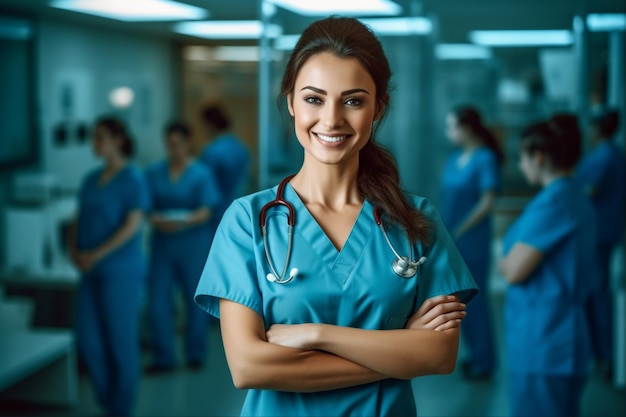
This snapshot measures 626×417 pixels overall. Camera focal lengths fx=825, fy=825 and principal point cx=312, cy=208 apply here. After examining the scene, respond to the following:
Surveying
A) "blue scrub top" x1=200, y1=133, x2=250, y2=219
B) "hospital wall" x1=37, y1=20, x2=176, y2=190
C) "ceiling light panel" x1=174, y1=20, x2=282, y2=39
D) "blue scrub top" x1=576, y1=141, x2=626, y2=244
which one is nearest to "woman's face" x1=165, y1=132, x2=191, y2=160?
"blue scrub top" x1=200, y1=133, x2=250, y2=219

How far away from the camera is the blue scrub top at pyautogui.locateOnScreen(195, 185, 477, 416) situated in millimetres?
1317

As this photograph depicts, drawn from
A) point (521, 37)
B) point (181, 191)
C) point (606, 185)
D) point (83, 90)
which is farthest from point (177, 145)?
point (521, 37)

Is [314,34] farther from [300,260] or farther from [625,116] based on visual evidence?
[625,116]

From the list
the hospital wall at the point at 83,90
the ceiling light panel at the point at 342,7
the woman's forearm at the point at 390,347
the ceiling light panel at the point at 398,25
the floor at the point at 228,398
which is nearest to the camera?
the woman's forearm at the point at 390,347

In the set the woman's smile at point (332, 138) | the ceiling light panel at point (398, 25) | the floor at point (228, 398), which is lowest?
the floor at point (228, 398)

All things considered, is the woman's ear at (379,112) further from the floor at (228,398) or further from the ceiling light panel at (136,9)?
the ceiling light panel at (136,9)

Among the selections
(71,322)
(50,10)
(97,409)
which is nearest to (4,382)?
(97,409)

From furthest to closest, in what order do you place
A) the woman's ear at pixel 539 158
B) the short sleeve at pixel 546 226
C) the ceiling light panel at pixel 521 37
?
the ceiling light panel at pixel 521 37
the woman's ear at pixel 539 158
the short sleeve at pixel 546 226

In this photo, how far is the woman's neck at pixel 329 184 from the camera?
4.59ft

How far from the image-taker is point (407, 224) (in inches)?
54.1

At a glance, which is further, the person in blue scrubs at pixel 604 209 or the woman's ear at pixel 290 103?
the person in blue scrubs at pixel 604 209

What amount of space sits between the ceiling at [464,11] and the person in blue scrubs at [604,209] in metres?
0.65

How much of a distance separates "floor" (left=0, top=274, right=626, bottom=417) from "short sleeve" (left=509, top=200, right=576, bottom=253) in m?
1.38

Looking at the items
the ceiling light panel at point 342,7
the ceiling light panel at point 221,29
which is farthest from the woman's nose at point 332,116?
the ceiling light panel at point 221,29
